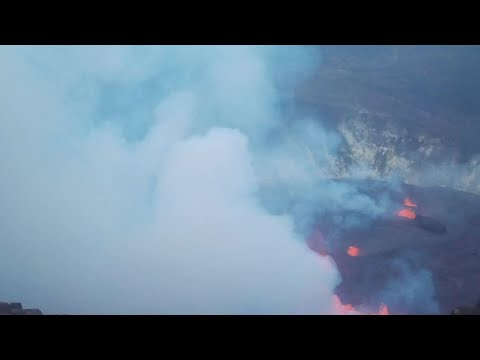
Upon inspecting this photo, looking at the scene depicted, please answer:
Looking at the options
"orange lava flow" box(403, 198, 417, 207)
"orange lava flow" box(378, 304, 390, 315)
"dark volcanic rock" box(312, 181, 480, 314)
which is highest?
"orange lava flow" box(403, 198, 417, 207)

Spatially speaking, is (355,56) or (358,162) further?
(355,56)

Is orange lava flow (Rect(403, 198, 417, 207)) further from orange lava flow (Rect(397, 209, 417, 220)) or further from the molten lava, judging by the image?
the molten lava

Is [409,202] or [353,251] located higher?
[409,202]

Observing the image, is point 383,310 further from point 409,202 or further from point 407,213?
point 409,202

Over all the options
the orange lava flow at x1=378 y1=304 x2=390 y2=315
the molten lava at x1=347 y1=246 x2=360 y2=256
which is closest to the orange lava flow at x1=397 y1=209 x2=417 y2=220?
the molten lava at x1=347 y1=246 x2=360 y2=256

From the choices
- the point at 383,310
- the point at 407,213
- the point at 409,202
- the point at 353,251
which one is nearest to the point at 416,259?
the point at 407,213

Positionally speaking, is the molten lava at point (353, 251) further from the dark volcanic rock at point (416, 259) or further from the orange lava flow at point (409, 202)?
the orange lava flow at point (409, 202)

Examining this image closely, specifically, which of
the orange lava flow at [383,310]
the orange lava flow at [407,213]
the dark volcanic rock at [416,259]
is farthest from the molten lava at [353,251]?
the orange lava flow at [383,310]
